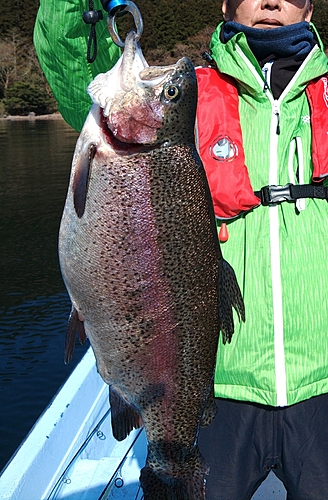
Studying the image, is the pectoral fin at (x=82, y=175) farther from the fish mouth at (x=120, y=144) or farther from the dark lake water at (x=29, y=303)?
the dark lake water at (x=29, y=303)

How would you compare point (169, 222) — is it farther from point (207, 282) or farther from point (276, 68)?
point (276, 68)

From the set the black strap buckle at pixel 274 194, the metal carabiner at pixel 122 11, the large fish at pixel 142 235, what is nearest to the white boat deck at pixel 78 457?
the large fish at pixel 142 235

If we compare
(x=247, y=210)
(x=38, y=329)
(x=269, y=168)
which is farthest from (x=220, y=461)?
(x=38, y=329)

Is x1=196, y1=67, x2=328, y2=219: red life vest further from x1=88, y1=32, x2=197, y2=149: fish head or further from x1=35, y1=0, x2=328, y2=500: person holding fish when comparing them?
x1=88, y1=32, x2=197, y2=149: fish head

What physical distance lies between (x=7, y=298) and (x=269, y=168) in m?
10.3

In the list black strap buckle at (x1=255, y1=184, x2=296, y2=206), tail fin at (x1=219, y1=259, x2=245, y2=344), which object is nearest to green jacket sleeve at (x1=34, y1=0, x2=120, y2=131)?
black strap buckle at (x1=255, y1=184, x2=296, y2=206)

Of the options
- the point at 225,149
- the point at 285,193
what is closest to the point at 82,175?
the point at 225,149

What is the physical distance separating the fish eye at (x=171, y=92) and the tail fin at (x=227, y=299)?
568mm

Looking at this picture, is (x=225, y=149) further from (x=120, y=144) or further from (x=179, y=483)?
(x=179, y=483)

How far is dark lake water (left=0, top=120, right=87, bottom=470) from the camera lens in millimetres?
8242

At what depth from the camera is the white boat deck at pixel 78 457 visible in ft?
10.1

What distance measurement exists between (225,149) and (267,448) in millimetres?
1225

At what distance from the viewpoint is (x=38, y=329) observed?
404 inches

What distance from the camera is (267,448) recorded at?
2.37 metres
